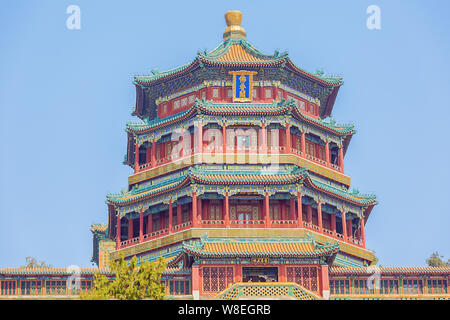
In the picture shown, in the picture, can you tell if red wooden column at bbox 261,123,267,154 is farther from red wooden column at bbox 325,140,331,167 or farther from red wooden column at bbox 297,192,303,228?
red wooden column at bbox 325,140,331,167

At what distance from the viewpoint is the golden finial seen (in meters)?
55.5

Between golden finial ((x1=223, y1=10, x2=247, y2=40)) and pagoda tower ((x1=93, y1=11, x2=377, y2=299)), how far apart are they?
2.7 inches

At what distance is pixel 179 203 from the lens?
4969cm

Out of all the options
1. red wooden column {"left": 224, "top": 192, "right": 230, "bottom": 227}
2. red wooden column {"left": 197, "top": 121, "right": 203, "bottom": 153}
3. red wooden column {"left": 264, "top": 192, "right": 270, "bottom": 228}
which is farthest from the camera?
red wooden column {"left": 197, "top": 121, "right": 203, "bottom": 153}

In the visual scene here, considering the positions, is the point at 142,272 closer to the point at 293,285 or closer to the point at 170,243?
the point at 293,285

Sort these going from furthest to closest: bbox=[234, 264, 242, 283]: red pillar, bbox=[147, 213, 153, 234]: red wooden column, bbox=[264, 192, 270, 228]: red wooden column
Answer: bbox=[147, 213, 153, 234]: red wooden column
bbox=[264, 192, 270, 228]: red wooden column
bbox=[234, 264, 242, 283]: red pillar

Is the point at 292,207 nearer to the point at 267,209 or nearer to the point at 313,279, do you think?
the point at 267,209

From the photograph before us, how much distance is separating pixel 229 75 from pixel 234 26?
15.7ft

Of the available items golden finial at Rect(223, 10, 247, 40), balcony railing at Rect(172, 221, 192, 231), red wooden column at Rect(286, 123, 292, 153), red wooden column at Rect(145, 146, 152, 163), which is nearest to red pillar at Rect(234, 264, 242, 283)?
balcony railing at Rect(172, 221, 192, 231)

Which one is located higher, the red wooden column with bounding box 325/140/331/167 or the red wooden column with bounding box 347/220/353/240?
the red wooden column with bounding box 325/140/331/167

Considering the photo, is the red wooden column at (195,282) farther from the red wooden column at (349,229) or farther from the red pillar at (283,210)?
the red wooden column at (349,229)

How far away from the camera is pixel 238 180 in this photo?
158ft

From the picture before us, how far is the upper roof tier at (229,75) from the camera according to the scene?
51625 millimetres

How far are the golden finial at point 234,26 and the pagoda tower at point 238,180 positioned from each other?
0.07 metres
